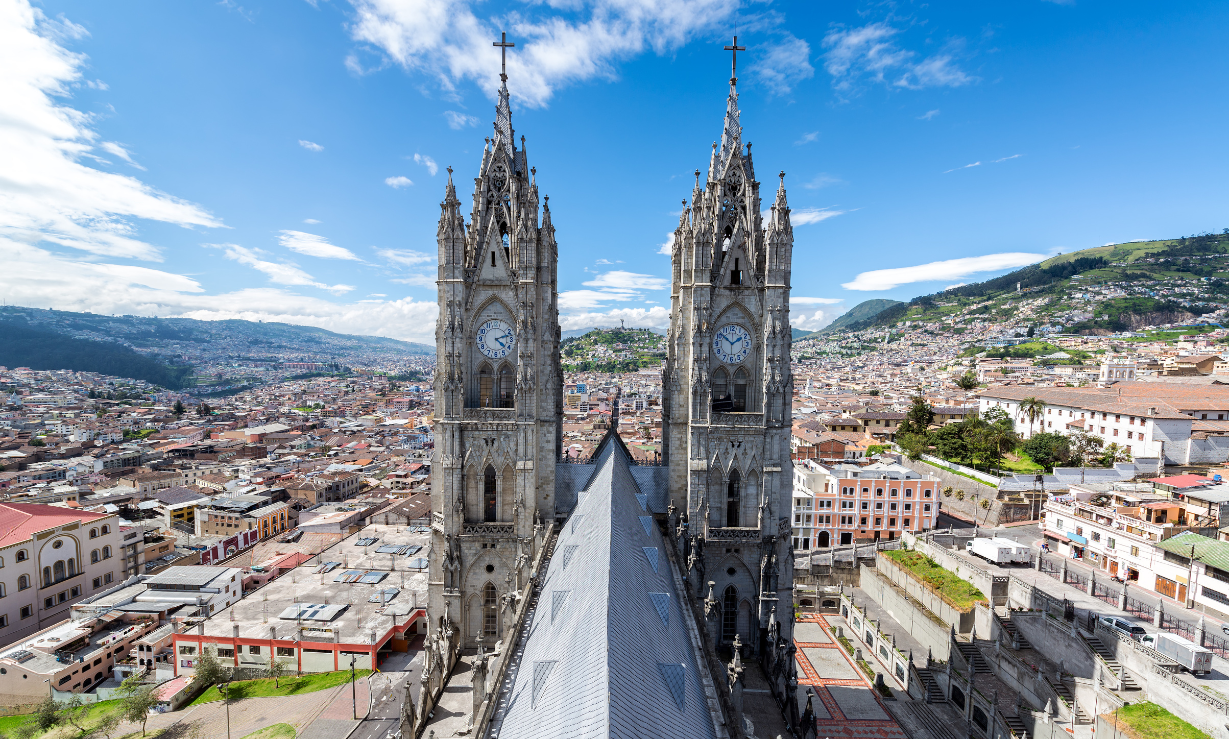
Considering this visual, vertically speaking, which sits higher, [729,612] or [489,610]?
[489,610]

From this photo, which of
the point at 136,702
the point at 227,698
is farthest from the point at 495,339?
the point at 136,702

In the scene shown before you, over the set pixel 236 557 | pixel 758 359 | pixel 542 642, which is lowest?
pixel 236 557

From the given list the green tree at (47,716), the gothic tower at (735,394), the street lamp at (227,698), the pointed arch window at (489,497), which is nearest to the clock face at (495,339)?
the pointed arch window at (489,497)

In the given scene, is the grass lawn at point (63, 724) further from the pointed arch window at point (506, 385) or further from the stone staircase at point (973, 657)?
the stone staircase at point (973, 657)

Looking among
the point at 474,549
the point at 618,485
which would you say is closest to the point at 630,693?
the point at 618,485

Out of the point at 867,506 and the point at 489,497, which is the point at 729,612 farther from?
the point at 867,506

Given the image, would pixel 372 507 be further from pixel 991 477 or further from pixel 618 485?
pixel 991 477

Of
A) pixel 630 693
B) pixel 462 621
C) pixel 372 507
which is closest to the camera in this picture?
pixel 630 693
